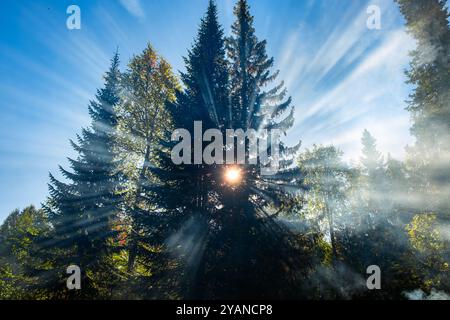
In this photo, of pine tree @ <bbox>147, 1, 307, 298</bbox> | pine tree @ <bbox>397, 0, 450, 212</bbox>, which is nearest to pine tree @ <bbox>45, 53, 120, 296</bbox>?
pine tree @ <bbox>147, 1, 307, 298</bbox>

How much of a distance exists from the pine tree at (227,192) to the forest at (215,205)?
0.05m

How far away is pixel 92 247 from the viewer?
13.6 metres

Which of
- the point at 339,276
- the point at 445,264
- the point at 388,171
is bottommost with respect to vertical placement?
the point at 339,276

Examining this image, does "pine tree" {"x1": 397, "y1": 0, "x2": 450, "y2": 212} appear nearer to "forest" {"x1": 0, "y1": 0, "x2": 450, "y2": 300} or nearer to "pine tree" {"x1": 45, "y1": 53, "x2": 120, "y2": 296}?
"forest" {"x1": 0, "y1": 0, "x2": 450, "y2": 300}

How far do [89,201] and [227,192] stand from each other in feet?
30.9

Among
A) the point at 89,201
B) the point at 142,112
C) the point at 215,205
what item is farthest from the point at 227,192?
the point at 142,112

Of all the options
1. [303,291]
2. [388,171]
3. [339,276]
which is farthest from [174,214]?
[388,171]

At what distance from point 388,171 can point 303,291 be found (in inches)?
1397

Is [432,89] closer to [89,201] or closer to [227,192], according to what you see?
[227,192]

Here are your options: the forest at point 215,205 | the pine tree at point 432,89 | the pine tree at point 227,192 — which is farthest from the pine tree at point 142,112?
the pine tree at point 432,89

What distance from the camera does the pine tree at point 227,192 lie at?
26.8 feet

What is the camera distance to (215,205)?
1079cm

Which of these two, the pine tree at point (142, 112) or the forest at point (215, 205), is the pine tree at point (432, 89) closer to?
the forest at point (215, 205)
